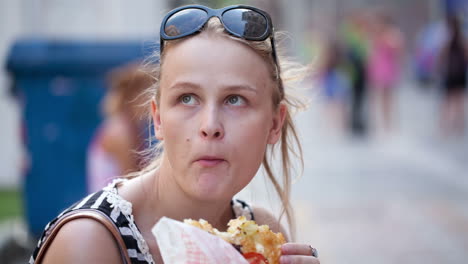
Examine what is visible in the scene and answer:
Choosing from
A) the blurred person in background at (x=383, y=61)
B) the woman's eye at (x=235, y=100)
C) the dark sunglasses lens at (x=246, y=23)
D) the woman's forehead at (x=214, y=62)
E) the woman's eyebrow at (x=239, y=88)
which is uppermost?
the dark sunglasses lens at (x=246, y=23)

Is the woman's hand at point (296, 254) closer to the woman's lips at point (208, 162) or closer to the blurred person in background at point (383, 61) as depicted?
the woman's lips at point (208, 162)

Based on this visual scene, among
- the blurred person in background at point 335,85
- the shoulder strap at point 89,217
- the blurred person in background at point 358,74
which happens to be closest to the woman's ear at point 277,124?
the shoulder strap at point 89,217

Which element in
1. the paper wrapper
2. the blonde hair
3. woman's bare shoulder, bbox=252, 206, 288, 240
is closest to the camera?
the paper wrapper

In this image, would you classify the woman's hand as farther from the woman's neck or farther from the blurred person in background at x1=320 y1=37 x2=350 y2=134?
the blurred person in background at x1=320 y1=37 x2=350 y2=134

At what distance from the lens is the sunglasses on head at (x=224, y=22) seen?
6.15 feet

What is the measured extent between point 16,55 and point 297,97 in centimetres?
434

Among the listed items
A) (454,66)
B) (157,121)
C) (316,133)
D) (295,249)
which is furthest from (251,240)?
(316,133)

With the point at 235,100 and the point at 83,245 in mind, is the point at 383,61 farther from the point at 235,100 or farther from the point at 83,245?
the point at 83,245

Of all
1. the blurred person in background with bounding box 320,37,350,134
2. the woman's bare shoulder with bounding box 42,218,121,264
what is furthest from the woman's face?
the blurred person in background with bounding box 320,37,350,134

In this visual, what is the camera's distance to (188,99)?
182cm

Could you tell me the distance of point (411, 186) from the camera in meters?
9.05

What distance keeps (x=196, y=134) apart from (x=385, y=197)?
7049 millimetres

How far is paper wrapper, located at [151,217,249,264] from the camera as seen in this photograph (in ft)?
4.99

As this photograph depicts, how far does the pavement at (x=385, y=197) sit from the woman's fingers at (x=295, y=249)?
0.62 m
